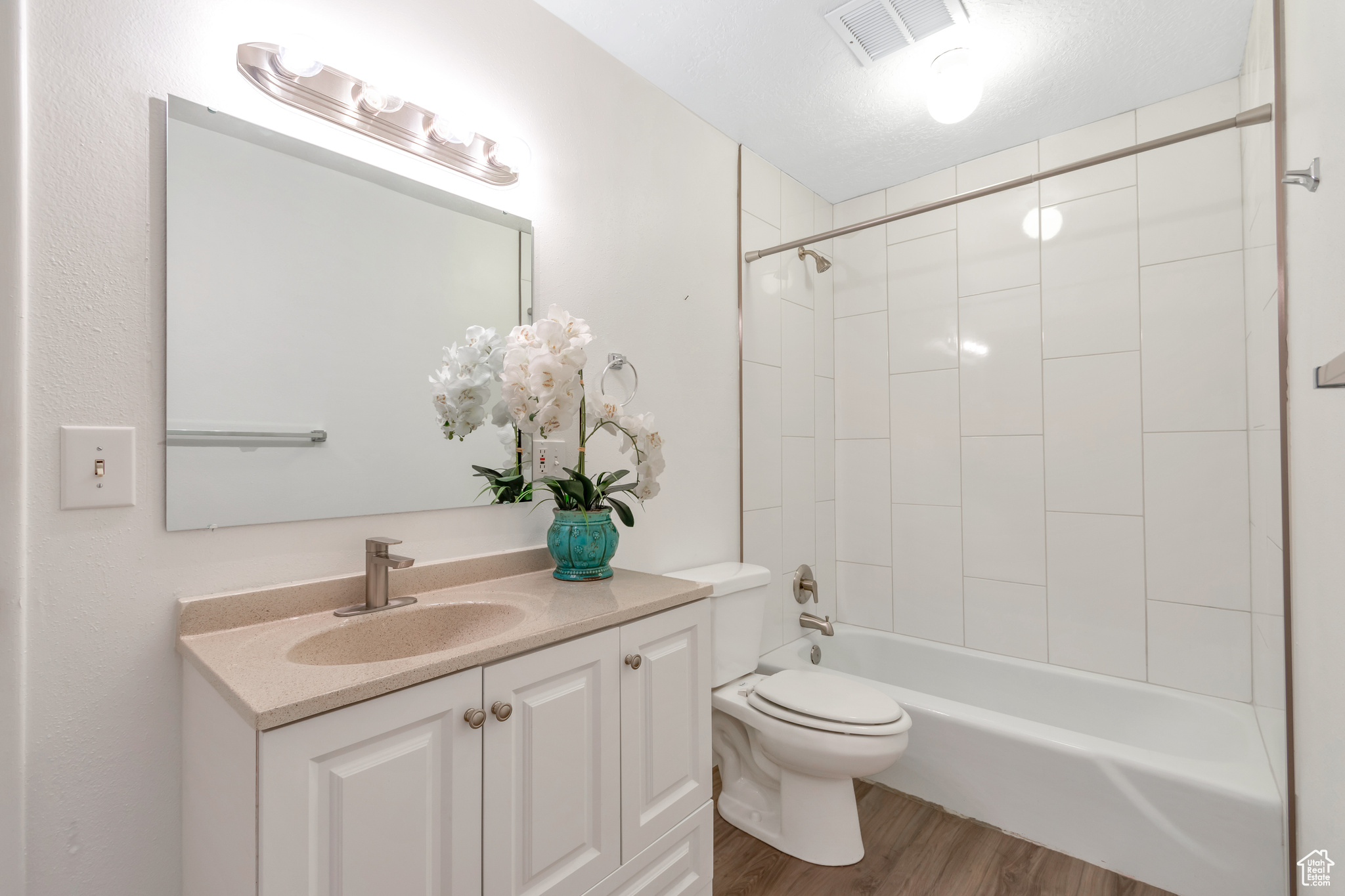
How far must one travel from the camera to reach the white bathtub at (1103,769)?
146 cm

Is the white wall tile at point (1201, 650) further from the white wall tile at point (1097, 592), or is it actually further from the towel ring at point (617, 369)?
the towel ring at point (617, 369)

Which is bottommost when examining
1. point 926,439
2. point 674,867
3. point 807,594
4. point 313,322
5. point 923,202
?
point 674,867

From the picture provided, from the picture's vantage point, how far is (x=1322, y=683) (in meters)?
→ 1.08

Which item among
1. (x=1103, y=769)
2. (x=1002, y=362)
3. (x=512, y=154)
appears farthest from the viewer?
(x=1002, y=362)

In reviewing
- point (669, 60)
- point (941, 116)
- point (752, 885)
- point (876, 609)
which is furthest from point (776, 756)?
point (669, 60)

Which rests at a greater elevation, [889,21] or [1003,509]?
[889,21]

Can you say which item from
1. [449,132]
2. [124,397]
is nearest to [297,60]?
[449,132]

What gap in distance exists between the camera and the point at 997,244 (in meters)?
2.36

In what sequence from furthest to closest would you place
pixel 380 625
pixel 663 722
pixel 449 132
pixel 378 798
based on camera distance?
pixel 449 132 → pixel 663 722 → pixel 380 625 → pixel 378 798

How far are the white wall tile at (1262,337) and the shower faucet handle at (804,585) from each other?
1.48 meters

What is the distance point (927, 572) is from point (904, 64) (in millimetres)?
1848

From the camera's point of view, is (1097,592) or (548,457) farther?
(1097,592)

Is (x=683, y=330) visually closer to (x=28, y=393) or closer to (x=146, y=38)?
(x=146, y=38)

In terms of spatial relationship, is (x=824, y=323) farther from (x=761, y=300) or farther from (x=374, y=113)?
(x=374, y=113)
